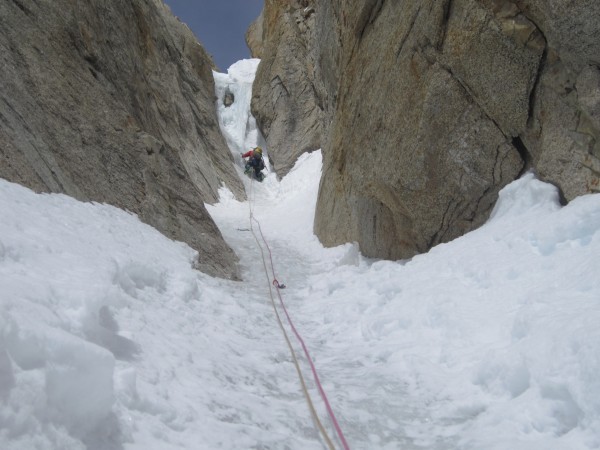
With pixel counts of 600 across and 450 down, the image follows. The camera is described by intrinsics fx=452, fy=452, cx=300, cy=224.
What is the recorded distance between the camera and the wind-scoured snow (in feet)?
8.77

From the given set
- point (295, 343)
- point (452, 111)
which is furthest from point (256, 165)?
point (295, 343)

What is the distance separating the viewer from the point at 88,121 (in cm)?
777

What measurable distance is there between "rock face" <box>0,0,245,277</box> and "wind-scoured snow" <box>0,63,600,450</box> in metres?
0.67

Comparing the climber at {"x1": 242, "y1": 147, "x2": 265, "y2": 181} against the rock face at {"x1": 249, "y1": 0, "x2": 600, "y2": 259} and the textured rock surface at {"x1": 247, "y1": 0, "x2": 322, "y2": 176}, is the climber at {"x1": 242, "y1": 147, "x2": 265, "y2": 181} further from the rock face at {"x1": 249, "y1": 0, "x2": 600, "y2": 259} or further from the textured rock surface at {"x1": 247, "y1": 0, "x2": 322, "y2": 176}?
the rock face at {"x1": 249, "y1": 0, "x2": 600, "y2": 259}

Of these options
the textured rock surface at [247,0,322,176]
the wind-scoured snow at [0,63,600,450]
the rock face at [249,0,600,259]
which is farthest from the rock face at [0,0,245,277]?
the textured rock surface at [247,0,322,176]

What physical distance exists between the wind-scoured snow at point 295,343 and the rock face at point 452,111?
2.00 ft

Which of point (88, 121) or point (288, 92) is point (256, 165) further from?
point (88, 121)

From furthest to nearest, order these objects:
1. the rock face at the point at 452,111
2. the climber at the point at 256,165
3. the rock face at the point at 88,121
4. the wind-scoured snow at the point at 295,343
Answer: the climber at the point at 256,165 → the rock face at the point at 88,121 → the rock face at the point at 452,111 → the wind-scoured snow at the point at 295,343

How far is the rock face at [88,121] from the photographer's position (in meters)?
6.33

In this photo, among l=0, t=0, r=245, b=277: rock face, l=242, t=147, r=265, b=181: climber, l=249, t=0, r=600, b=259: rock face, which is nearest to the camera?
l=249, t=0, r=600, b=259: rock face

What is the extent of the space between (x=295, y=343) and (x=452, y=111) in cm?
458

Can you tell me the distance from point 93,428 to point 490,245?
5.11 metres

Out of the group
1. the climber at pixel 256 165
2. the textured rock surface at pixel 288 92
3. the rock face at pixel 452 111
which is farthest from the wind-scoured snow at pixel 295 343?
the textured rock surface at pixel 288 92

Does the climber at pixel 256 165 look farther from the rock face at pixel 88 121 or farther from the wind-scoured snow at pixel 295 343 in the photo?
the wind-scoured snow at pixel 295 343
